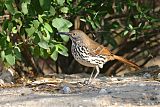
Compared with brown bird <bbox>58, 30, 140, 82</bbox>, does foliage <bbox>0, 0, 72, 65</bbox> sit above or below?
above

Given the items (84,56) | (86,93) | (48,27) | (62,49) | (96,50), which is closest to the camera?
(86,93)

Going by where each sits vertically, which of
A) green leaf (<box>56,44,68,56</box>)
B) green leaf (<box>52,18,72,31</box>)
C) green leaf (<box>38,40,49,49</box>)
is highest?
green leaf (<box>52,18,72,31</box>)

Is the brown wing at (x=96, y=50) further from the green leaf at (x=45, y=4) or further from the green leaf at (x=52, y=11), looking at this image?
the green leaf at (x=45, y=4)

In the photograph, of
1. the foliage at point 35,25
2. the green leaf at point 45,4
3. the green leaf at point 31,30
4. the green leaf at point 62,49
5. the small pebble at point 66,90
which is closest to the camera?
the small pebble at point 66,90

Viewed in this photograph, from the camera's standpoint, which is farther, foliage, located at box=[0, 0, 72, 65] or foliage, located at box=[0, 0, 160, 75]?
foliage, located at box=[0, 0, 160, 75]

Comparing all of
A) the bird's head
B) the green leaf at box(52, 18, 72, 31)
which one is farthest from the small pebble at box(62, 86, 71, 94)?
the bird's head

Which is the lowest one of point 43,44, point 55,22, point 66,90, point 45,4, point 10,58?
point 66,90

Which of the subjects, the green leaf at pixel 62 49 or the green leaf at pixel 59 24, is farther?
the green leaf at pixel 62 49

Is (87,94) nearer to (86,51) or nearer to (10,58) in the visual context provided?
(86,51)

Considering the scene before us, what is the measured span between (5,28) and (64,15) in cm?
119

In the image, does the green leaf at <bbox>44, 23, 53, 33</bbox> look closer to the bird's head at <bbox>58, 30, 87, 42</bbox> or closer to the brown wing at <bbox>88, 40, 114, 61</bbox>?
the bird's head at <bbox>58, 30, 87, 42</bbox>

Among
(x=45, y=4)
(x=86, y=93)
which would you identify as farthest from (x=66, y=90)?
(x=45, y=4)

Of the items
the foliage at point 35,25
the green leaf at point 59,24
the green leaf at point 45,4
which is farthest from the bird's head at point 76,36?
the green leaf at point 45,4

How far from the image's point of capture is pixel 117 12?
370 inches
